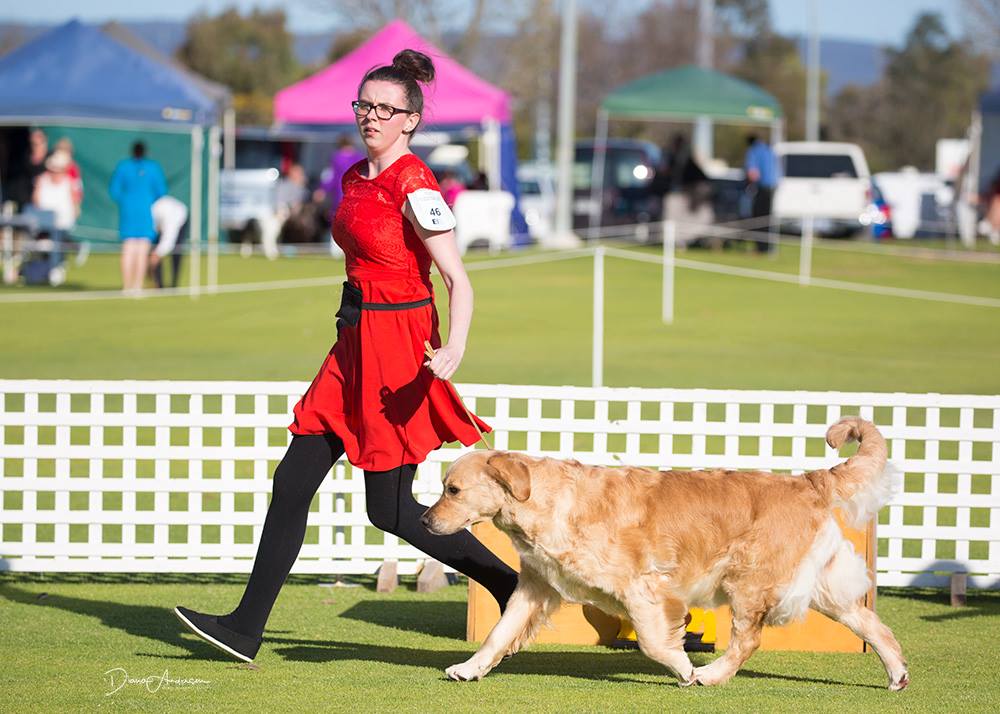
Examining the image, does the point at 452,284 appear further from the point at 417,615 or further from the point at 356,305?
the point at 417,615

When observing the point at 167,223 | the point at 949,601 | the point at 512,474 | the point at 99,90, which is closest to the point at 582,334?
the point at 167,223

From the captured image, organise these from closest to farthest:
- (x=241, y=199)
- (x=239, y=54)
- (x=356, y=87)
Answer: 1. (x=356, y=87)
2. (x=241, y=199)
3. (x=239, y=54)

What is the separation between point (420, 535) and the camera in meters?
4.86

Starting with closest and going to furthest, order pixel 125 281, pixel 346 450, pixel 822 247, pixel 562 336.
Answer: pixel 346 450 < pixel 562 336 < pixel 125 281 < pixel 822 247

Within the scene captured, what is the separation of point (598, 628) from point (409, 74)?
2216mm

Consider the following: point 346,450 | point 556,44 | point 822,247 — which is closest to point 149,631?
point 346,450

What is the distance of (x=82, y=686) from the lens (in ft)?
15.4

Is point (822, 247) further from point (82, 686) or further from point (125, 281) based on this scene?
point (82, 686)

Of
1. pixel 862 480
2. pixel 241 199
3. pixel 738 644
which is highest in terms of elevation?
pixel 241 199

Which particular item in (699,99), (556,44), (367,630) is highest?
(556,44)

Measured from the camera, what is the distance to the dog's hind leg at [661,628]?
179 inches

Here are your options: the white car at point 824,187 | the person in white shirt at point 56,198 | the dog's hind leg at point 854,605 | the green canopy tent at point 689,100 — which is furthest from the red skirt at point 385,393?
the green canopy tent at point 689,100

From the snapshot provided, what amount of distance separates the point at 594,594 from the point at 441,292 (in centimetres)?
1300

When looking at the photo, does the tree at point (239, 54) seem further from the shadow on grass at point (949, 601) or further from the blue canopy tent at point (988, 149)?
the shadow on grass at point (949, 601)
